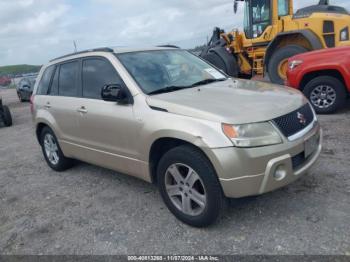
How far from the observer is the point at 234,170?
2.73 m

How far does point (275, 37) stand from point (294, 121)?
23.7ft

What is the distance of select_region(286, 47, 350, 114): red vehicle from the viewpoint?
20.7ft

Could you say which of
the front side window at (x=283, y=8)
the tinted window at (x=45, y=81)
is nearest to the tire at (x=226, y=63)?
the front side window at (x=283, y=8)

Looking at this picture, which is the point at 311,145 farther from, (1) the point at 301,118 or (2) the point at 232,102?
(2) the point at 232,102

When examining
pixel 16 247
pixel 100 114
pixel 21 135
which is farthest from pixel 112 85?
pixel 21 135

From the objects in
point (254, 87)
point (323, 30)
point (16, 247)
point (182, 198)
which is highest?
point (323, 30)

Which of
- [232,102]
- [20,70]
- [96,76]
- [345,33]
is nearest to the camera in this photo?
[232,102]

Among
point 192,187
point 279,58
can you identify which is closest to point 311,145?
point 192,187

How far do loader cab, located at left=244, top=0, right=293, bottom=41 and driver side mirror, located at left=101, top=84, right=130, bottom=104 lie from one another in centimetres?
798

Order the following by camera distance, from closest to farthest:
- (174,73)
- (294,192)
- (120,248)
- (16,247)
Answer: (120,248) → (16,247) → (294,192) → (174,73)

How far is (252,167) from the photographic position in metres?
2.72

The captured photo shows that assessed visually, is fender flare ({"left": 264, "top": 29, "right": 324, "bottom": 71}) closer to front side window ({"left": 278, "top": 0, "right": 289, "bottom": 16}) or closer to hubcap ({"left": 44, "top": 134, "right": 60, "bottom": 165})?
front side window ({"left": 278, "top": 0, "right": 289, "bottom": 16})

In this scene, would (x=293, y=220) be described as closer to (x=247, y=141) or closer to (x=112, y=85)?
(x=247, y=141)

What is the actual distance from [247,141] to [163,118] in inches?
34.2
